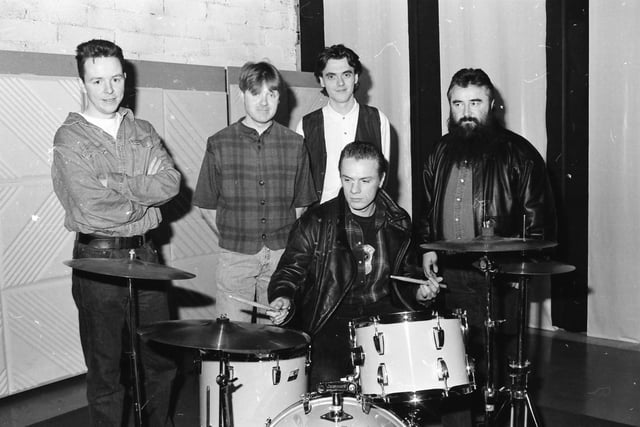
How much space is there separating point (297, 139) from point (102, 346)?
1.32m

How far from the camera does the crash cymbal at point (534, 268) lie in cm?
259

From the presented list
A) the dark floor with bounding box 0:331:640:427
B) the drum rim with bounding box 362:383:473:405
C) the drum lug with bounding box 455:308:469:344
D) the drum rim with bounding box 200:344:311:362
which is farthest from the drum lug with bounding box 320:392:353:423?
the dark floor with bounding box 0:331:640:427

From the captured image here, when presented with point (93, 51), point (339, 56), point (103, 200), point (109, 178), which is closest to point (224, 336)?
point (103, 200)

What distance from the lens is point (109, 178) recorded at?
279 cm

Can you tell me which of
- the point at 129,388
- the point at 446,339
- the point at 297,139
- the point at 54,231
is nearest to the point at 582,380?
the point at 446,339

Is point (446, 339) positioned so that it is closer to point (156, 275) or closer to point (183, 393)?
point (156, 275)

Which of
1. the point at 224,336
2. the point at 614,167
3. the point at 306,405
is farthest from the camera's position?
the point at 614,167

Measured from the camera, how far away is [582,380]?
388 cm

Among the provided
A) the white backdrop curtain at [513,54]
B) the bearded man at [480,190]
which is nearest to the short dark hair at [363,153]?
the bearded man at [480,190]

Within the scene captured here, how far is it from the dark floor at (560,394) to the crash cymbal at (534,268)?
2.94 feet

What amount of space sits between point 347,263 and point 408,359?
61 centimetres

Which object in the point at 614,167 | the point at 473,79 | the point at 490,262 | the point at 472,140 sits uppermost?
the point at 473,79

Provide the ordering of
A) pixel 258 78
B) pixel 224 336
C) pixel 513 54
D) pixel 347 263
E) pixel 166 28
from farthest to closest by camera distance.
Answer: pixel 166 28, pixel 513 54, pixel 258 78, pixel 347 263, pixel 224 336

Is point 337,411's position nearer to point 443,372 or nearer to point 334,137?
point 443,372
